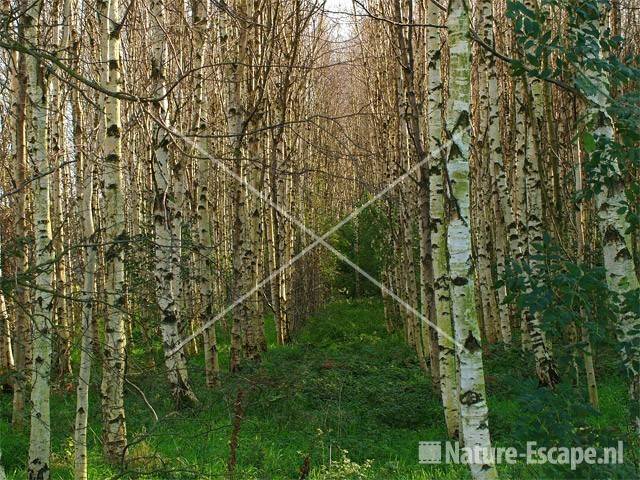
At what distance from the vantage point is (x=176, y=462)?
20.8 ft

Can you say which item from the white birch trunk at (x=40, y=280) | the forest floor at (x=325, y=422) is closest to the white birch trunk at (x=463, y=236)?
the forest floor at (x=325, y=422)

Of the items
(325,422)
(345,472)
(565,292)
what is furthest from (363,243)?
(565,292)

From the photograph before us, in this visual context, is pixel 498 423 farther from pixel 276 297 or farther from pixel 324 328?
pixel 324 328

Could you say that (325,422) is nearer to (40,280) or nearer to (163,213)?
(163,213)

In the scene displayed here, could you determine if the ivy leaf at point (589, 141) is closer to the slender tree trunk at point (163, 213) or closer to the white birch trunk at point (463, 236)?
the white birch trunk at point (463, 236)

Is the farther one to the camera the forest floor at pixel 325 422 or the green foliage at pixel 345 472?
the green foliage at pixel 345 472

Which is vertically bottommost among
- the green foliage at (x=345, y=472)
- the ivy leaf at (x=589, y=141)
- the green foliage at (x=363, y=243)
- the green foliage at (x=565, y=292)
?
the green foliage at (x=345, y=472)

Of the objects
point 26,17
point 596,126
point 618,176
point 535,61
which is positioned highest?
point 26,17

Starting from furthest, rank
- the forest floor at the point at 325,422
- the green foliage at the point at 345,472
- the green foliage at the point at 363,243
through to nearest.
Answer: the green foliage at the point at 363,243 < the green foliage at the point at 345,472 < the forest floor at the point at 325,422

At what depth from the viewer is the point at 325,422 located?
8.11m

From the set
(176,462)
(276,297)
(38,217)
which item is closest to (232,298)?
(38,217)

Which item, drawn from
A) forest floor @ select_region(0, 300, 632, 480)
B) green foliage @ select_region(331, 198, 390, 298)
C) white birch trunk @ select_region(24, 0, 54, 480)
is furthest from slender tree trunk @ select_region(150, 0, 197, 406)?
green foliage @ select_region(331, 198, 390, 298)

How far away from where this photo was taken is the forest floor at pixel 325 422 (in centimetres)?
400

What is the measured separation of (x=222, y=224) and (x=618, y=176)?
16.0m
